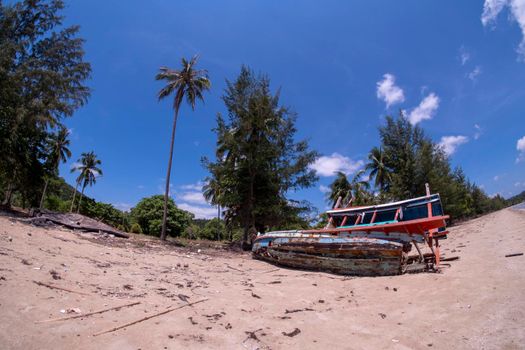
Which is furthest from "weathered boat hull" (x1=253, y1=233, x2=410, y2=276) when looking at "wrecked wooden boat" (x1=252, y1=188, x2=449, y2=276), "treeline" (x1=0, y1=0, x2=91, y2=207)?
"treeline" (x1=0, y1=0, x2=91, y2=207)

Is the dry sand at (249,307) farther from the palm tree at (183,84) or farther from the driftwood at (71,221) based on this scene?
the palm tree at (183,84)

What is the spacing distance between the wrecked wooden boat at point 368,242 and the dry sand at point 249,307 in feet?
2.64

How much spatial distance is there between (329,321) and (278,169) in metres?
15.3

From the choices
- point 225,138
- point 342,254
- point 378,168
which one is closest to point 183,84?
point 225,138

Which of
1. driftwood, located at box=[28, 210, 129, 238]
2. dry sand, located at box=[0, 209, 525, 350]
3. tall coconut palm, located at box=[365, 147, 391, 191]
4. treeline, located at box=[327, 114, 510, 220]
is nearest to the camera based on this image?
dry sand, located at box=[0, 209, 525, 350]

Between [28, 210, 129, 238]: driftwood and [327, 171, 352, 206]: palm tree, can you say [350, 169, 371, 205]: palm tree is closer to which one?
[327, 171, 352, 206]: palm tree

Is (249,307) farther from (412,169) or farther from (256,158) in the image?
(412,169)

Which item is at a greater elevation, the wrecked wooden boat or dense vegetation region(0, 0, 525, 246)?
dense vegetation region(0, 0, 525, 246)

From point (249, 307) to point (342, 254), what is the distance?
532 centimetres

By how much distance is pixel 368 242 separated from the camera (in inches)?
376

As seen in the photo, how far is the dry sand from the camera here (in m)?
3.92

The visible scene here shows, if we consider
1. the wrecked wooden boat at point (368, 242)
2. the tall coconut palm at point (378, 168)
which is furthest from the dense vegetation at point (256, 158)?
the tall coconut palm at point (378, 168)

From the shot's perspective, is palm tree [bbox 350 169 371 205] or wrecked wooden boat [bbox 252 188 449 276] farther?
palm tree [bbox 350 169 371 205]

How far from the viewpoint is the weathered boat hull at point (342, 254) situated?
9211 millimetres
